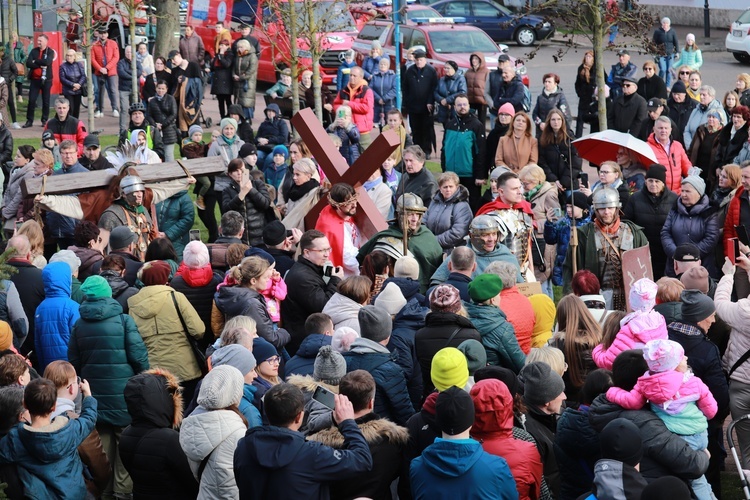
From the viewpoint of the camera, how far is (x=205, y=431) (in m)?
6.35

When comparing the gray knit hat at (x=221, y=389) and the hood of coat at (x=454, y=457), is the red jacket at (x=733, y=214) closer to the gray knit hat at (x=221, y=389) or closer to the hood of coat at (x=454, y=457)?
the hood of coat at (x=454, y=457)

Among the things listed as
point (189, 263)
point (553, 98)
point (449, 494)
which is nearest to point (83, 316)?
point (189, 263)

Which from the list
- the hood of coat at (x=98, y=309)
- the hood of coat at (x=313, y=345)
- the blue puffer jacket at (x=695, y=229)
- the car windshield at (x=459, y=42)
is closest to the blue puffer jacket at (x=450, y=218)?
the blue puffer jacket at (x=695, y=229)

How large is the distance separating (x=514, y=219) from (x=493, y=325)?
303cm

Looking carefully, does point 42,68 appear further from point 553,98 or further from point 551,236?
point 551,236

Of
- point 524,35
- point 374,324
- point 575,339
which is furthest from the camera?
point 524,35

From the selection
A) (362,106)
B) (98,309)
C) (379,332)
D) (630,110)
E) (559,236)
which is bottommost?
(559,236)

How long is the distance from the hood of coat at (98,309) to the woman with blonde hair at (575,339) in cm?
310

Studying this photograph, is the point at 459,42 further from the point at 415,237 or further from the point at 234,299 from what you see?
the point at 234,299

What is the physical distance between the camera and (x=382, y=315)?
295 inches

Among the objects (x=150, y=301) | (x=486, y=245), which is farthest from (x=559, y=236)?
(x=150, y=301)

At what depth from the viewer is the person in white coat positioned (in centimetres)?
636

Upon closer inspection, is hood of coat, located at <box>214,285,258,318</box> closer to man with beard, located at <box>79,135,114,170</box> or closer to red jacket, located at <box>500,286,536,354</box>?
red jacket, located at <box>500,286,536,354</box>

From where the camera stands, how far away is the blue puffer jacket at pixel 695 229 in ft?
36.5
